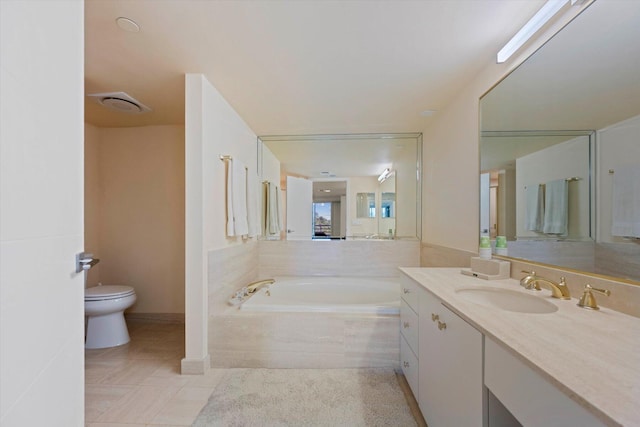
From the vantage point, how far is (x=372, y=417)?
5.00 feet

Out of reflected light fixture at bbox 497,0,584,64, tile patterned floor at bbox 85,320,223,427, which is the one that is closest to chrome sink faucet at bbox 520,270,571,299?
reflected light fixture at bbox 497,0,584,64

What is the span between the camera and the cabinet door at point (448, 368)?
0.93 m

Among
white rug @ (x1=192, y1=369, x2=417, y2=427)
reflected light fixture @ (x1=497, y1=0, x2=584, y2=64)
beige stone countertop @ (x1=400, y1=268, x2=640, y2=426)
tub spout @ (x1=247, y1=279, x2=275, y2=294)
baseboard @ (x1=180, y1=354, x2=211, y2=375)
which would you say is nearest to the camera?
beige stone countertop @ (x1=400, y1=268, x2=640, y2=426)

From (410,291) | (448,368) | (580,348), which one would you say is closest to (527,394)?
(580,348)

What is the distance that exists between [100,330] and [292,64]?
278 centimetres

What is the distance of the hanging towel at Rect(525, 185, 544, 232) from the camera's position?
1431 mm

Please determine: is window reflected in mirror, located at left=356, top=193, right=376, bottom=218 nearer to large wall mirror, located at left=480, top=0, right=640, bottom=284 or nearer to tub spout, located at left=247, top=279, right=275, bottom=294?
tub spout, located at left=247, top=279, right=275, bottom=294

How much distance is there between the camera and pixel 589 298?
1.04 metres

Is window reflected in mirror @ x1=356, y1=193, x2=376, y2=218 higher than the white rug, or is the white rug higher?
window reflected in mirror @ x1=356, y1=193, x2=376, y2=218

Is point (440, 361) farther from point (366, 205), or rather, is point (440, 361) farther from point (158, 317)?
point (158, 317)
